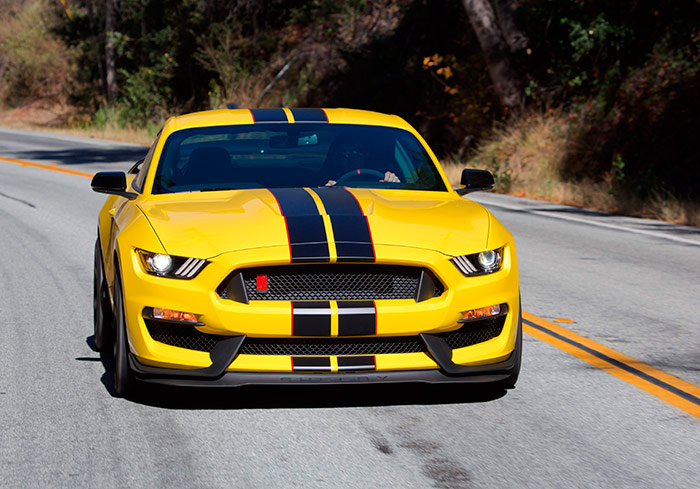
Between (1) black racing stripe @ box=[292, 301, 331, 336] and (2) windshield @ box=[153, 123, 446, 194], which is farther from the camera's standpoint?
(2) windshield @ box=[153, 123, 446, 194]

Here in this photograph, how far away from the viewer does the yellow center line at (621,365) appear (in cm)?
588

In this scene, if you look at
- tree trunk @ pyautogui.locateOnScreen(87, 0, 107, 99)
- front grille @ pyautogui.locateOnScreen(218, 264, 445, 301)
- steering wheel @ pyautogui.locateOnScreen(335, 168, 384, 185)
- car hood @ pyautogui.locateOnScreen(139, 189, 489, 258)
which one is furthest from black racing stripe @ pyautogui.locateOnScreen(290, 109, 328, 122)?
tree trunk @ pyautogui.locateOnScreen(87, 0, 107, 99)

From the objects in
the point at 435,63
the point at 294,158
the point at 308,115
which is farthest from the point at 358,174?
the point at 435,63

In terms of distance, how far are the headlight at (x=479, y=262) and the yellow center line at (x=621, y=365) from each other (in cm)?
120

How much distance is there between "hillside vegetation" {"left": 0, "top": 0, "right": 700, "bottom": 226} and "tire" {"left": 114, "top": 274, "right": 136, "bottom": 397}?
35.8 ft

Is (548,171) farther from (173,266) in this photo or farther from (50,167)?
(173,266)

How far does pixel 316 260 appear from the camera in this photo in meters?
5.21

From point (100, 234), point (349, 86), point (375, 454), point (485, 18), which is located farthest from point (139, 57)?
point (375, 454)

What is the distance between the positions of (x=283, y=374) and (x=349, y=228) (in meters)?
0.79

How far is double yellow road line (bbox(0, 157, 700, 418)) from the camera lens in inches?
232

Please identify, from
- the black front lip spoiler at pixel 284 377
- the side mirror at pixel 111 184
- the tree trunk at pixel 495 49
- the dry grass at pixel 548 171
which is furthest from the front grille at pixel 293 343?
the tree trunk at pixel 495 49

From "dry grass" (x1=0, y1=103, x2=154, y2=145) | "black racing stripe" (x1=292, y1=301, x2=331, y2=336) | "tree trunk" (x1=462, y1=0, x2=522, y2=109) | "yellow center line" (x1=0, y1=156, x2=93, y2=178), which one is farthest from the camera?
"dry grass" (x1=0, y1=103, x2=154, y2=145)

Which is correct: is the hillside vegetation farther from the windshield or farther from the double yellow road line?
the windshield

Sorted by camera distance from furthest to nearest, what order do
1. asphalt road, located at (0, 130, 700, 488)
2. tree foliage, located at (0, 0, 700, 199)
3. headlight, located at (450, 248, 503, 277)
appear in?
tree foliage, located at (0, 0, 700, 199) → headlight, located at (450, 248, 503, 277) → asphalt road, located at (0, 130, 700, 488)
